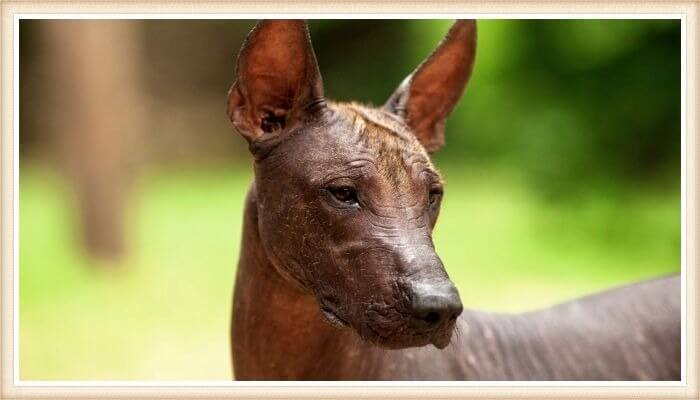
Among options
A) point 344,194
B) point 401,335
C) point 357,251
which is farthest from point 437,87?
point 401,335

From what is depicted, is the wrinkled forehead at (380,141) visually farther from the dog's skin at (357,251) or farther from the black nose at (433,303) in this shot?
the black nose at (433,303)

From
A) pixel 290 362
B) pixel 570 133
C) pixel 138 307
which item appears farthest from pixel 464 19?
pixel 570 133

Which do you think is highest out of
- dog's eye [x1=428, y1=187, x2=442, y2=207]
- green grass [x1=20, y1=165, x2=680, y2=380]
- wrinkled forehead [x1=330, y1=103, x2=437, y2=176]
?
wrinkled forehead [x1=330, y1=103, x2=437, y2=176]

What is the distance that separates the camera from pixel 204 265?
1152 cm

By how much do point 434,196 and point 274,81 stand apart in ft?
2.90

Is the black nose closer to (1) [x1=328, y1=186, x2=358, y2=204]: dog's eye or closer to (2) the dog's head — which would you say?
(2) the dog's head

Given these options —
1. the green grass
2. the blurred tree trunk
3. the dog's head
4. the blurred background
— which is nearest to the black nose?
the dog's head

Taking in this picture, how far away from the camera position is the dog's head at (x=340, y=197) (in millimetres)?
3676

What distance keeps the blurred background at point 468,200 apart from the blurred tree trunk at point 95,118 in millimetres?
25

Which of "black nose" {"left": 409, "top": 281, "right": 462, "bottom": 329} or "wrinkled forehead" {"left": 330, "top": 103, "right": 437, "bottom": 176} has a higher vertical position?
"wrinkled forehead" {"left": 330, "top": 103, "right": 437, "bottom": 176}

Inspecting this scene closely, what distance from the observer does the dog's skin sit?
Result: 3734mm

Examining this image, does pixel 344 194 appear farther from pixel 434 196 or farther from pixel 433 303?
pixel 433 303

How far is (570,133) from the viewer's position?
12.7 m

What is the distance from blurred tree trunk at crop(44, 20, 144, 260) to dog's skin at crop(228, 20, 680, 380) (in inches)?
321
